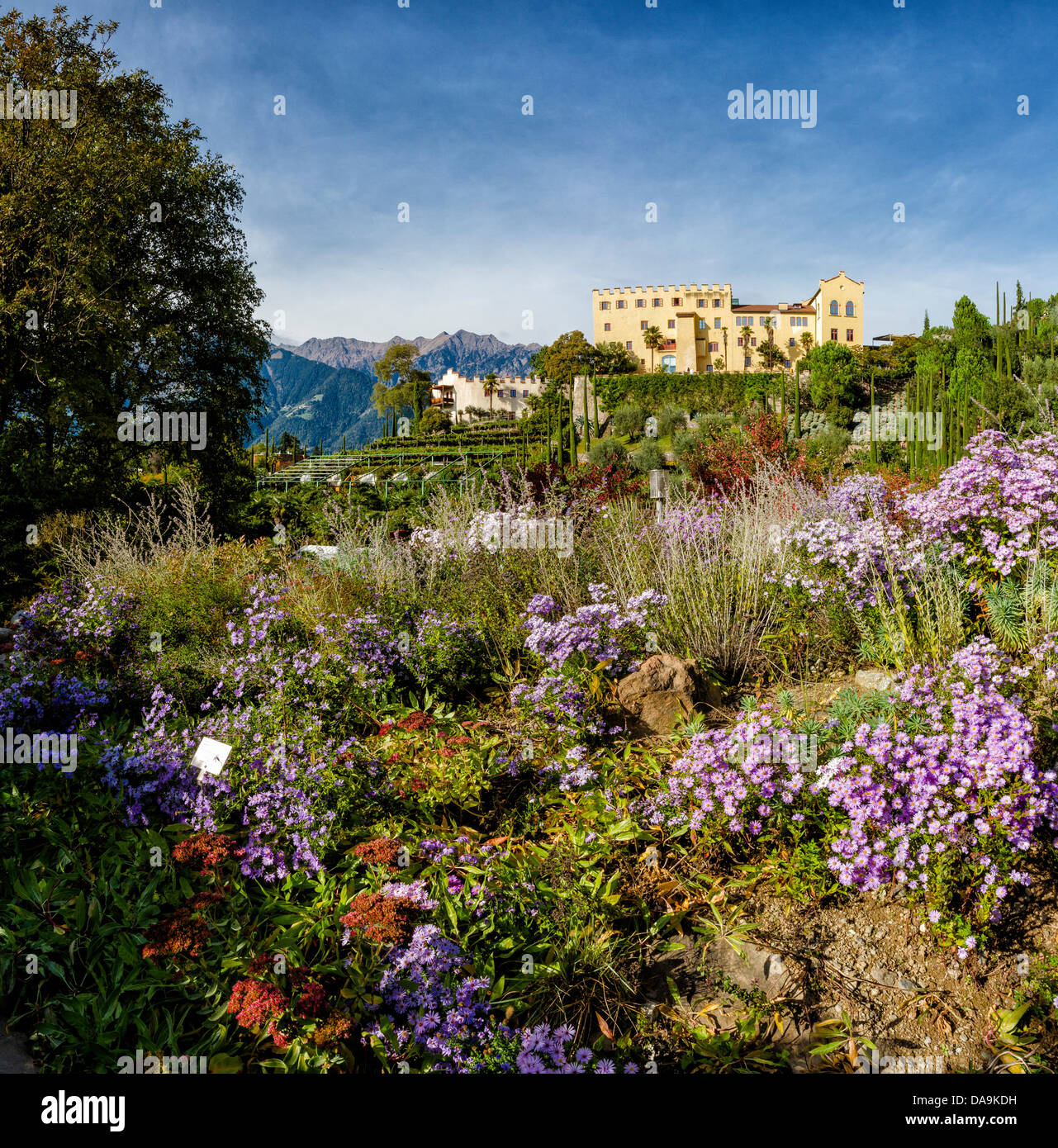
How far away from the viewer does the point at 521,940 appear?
97.7 inches

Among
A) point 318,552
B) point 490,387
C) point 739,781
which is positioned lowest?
point 739,781

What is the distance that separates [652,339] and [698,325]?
415cm

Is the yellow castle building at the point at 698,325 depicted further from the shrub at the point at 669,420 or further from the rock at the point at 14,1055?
the rock at the point at 14,1055

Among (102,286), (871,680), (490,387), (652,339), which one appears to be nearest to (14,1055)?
(871,680)

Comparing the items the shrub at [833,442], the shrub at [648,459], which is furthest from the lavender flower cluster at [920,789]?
the shrub at [648,459]

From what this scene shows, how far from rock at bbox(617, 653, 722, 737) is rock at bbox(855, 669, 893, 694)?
2.91 ft

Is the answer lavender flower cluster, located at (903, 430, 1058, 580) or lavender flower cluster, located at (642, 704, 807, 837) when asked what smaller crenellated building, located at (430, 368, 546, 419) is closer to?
lavender flower cluster, located at (903, 430, 1058, 580)

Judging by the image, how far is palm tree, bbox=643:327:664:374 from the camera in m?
53.1

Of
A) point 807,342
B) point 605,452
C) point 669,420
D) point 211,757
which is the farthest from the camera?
point 807,342

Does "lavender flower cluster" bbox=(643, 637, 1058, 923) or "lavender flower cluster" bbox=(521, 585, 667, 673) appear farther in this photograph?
"lavender flower cluster" bbox=(521, 585, 667, 673)

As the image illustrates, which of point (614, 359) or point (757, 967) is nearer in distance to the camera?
point (757, 967)

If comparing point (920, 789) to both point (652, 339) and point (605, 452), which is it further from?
point (652, 339)

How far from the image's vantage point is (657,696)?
378 cm

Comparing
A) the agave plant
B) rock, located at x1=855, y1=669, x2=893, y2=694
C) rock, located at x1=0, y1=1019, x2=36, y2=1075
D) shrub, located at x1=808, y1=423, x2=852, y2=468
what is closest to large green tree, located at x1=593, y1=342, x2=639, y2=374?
shrub, located at x1=808, y1=423, x2=852, y2=468
